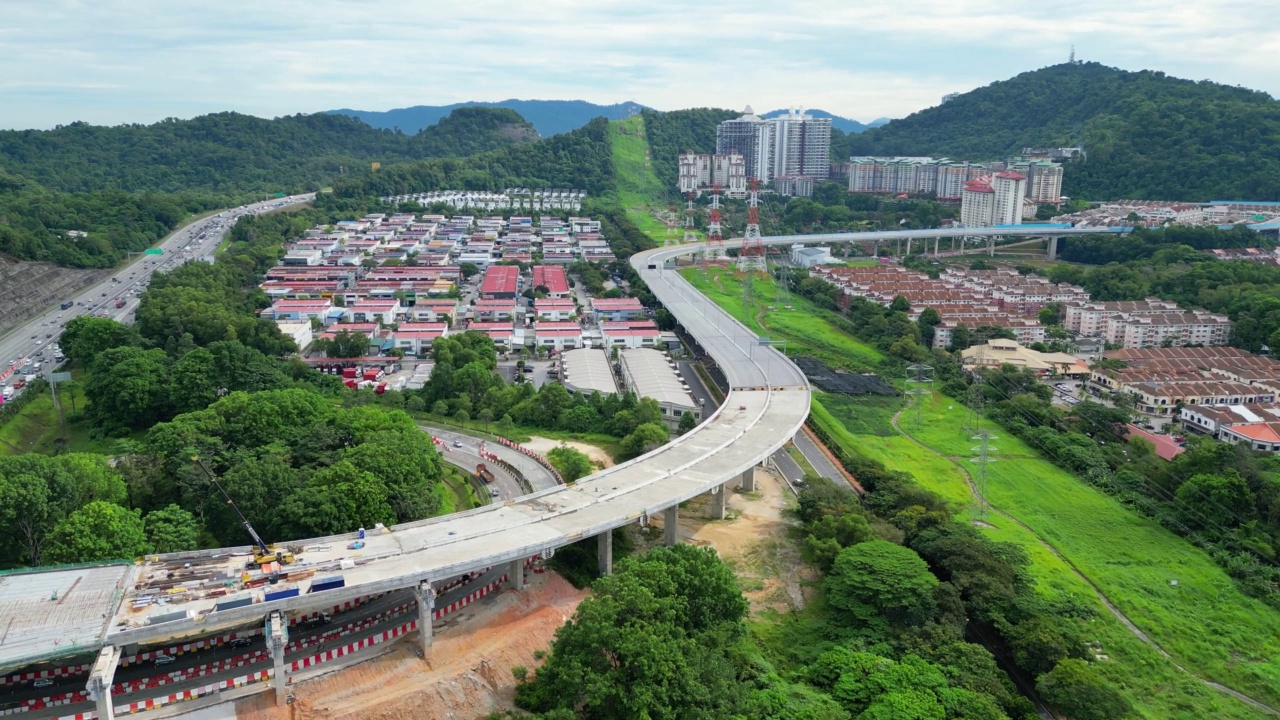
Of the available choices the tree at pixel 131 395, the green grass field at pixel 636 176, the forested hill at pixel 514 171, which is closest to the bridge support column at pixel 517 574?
the tree at pixel 131 395

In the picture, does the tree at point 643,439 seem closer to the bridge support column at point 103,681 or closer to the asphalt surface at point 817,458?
the asphalt surface at point 817,458

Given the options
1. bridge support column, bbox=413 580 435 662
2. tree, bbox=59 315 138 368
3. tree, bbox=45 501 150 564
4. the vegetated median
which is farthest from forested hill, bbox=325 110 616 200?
bridge support column, bbox=413 580 435 662

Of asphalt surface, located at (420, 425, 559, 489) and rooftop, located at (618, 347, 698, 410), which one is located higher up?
rooftop, located at (618, 347, 698, 410)

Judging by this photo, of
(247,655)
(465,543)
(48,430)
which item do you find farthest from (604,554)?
(48,430)

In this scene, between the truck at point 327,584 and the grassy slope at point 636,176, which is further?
the grassy slope at point 636,176

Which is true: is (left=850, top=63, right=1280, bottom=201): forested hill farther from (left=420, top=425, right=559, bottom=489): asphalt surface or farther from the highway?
the highway

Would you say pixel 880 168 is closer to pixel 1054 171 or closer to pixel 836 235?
pixel 1054 171
